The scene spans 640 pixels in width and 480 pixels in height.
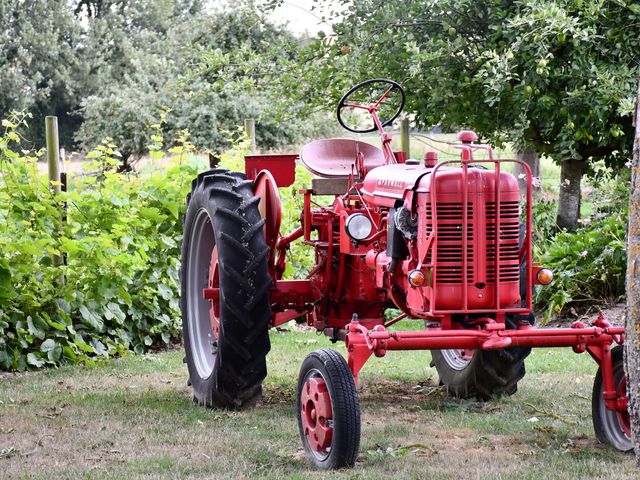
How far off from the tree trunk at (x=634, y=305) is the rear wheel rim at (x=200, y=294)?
9.40 ft

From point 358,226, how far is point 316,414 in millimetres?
1173

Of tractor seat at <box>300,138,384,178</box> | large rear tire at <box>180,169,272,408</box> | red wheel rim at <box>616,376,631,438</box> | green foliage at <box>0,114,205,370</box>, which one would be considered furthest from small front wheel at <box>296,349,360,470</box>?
green foliage at <box>0,114,205,370</box>

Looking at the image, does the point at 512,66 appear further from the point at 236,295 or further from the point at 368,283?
the point at 236,295

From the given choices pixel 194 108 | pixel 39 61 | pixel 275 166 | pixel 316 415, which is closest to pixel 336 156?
pixel 275 166

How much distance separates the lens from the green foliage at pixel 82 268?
289 inches

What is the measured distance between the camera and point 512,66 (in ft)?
29.1

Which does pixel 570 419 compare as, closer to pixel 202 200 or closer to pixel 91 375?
pixel 202 200

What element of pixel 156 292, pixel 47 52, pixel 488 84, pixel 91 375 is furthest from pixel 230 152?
pixel 47 52

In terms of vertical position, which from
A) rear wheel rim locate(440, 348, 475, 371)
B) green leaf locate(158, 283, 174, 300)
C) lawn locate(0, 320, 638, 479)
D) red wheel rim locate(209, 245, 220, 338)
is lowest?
lawn locate(0, 320, 638, 479)

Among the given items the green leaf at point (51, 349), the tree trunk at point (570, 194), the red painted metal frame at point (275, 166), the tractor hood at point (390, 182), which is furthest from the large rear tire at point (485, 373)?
the tree trunk at point (570, 194)

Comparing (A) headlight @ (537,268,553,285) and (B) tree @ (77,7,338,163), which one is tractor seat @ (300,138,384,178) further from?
(B) tree @ (77,7,338,163)

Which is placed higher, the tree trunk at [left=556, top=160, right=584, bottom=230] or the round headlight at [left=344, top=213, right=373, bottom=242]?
the round headlight at [left=344, top=213, right=373, bottom=242]

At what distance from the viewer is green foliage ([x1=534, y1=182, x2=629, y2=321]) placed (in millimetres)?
8758

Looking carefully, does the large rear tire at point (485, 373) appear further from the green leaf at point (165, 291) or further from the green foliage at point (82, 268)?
the green leaf at point (165, 291)
